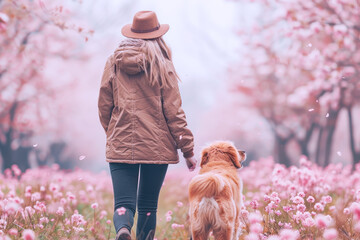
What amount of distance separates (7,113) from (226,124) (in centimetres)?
986

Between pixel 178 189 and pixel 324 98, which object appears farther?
pixel 324 98

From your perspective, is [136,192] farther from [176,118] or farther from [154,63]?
[154,63]

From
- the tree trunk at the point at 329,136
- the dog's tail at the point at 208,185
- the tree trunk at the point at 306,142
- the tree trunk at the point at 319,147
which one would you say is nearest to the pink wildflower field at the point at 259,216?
the dog's tail at the point at 208,185

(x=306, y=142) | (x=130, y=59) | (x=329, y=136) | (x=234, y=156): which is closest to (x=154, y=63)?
(x=130, y=59)

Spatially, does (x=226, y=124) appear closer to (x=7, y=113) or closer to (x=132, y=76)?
(x=7, y=113)

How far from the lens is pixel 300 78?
575 inches

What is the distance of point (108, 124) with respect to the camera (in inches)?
135

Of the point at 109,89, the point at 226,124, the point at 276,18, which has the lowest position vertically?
the point at 226,124

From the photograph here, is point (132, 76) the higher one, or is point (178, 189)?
point (132, 76)

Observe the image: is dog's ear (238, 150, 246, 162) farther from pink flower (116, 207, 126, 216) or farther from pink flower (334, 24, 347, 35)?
pink flower (334, 24, 347, 35)

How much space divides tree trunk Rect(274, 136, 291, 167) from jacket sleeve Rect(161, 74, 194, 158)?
1190 cm

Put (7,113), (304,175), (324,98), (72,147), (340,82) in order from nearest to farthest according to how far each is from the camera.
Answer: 1. (304,175)
2. (340,82)
3. (324,98)
4. (7,113)
5. (72,147)

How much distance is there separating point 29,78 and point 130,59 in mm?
12118

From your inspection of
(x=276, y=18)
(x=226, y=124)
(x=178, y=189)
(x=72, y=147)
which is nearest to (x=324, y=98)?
(x=276, y=18)
